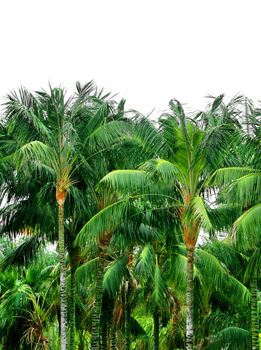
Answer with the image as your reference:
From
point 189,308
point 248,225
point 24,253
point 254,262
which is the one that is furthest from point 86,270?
point 248,225

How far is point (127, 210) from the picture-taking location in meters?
20.2

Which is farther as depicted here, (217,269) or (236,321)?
(236,321)

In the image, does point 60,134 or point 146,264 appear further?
point 146,264

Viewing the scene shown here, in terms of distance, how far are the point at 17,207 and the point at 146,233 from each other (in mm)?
4393

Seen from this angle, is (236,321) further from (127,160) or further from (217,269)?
(127,160)

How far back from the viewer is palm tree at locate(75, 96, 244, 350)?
18.6 metres

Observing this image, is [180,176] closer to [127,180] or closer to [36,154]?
[127,180]

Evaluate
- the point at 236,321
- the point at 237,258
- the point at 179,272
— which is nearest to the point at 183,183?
the point at 179,272

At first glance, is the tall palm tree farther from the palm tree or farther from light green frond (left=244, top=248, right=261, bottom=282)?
light green frond (left=244, top=248, right=261, bottom=282)

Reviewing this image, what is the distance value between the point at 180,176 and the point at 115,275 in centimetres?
565

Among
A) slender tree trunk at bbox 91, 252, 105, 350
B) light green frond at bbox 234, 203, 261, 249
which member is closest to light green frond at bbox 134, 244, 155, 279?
slender tree trunk at bbox 91, 252, 105, 350

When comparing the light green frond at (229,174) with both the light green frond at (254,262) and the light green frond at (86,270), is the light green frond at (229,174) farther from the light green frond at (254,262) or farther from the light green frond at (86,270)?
the light green frond at (86,270)

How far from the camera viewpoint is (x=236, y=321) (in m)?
26.0

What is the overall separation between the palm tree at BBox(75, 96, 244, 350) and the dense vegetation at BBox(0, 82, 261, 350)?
0.03 m
